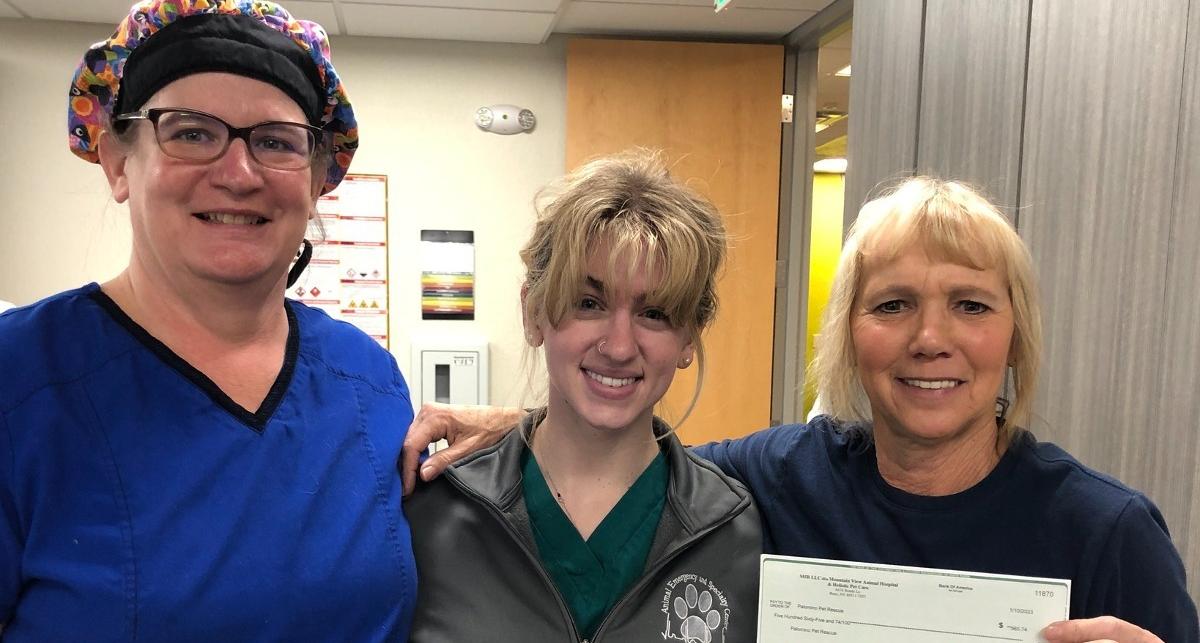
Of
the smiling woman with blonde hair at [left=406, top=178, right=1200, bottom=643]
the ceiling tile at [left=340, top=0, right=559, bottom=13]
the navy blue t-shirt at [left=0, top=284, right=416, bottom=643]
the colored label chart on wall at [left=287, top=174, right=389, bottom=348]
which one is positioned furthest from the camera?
the colored label chart on wall at [left=287, top=174, right=389, bottom=348]

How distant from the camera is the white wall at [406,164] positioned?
398 cm

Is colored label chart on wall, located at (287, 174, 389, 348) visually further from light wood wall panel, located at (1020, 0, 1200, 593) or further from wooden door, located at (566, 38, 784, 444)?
light wood wall panel, located at (1020, 0, 1200, 593)

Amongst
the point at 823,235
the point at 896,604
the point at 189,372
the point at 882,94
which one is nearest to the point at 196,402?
the point at 189,372

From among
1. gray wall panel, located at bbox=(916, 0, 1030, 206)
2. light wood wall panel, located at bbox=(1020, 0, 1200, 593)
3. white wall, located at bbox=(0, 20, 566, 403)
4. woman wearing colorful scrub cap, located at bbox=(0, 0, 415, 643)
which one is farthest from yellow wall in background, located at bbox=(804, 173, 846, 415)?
woman wearing colorful scrub cap, located at bbox=(0, 0, 415, 643)

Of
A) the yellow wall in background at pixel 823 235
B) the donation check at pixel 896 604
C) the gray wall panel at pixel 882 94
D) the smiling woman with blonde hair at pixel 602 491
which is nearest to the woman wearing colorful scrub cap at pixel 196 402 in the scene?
the smiling woman with blonde hair at pixel 602 491

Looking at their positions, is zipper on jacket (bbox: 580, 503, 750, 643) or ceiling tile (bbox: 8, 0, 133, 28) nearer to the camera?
zipper on jacket (bbox: 580, 503, 750, 643)

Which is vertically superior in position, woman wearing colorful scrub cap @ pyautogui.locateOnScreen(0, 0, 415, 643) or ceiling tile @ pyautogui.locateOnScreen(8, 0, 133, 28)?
ceiling tile @ pyautogui.locateOnScreen(8, 0, 133, 28)

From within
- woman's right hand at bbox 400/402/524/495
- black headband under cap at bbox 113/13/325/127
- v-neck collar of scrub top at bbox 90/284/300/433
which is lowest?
woman's right hand at bbox 400/402/524/495

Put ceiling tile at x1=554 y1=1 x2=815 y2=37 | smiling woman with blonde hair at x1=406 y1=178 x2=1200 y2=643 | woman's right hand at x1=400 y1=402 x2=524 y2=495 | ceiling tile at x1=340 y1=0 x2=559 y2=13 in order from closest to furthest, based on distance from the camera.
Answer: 1. smiling woman with blonde hair at x1=406 y1=178 x2=1200 y2=643
2. woman's right hand at x1=400 y1=402 x2=524 y2=495
3. ceiling tile at x1=340 y1=0 x2=559 y2=13
4. ceiling tile at x1=554 y1=1 x2=815 y2=37

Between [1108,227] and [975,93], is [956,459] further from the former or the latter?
[975,93]

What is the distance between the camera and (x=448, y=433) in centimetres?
150

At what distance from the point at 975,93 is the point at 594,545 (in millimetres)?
1595

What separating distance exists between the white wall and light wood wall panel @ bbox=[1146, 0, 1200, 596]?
305 centimetres

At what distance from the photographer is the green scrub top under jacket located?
129cm
